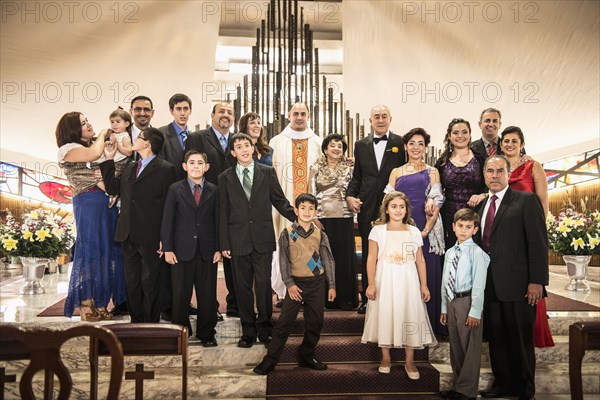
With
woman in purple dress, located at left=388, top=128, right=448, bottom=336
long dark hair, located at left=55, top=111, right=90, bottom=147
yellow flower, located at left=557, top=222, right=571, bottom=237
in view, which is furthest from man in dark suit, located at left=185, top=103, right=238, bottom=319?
yellow flower, located at left=557, top=222, right=571, bottom=237

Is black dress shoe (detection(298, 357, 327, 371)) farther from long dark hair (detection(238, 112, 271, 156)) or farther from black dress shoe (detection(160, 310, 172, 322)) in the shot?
long dark hair (detection(238, 112, 271, 156))

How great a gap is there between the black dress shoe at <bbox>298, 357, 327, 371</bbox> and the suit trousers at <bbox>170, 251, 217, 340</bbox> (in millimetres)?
677

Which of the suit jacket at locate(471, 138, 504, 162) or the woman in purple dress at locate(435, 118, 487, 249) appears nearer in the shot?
the woman in purple dress at locate(435, 118, 487, 249)

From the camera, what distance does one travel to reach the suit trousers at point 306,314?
11.9ft

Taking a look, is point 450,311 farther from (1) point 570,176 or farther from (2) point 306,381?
(1) point 570,176

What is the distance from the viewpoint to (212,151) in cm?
428

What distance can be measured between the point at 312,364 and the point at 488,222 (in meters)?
1.53

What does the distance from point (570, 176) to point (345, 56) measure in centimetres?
450

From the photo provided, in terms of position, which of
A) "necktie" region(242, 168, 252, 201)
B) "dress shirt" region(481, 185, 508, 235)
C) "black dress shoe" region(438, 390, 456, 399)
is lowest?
"black dress shoe" region(438, 390, 456, 399)

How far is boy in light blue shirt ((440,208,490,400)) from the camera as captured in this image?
3461 millimetres

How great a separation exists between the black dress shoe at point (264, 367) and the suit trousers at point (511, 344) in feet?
4.85

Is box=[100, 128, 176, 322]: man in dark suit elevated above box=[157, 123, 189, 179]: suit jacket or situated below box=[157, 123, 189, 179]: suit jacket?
below

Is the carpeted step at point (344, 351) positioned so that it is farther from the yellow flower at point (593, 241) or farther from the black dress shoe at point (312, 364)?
the yellow flower at point (593, 241)

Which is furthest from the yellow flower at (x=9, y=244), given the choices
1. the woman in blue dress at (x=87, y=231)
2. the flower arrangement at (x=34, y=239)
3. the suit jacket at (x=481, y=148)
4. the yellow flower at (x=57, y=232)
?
the suit jacket at (x=481, y=148)
